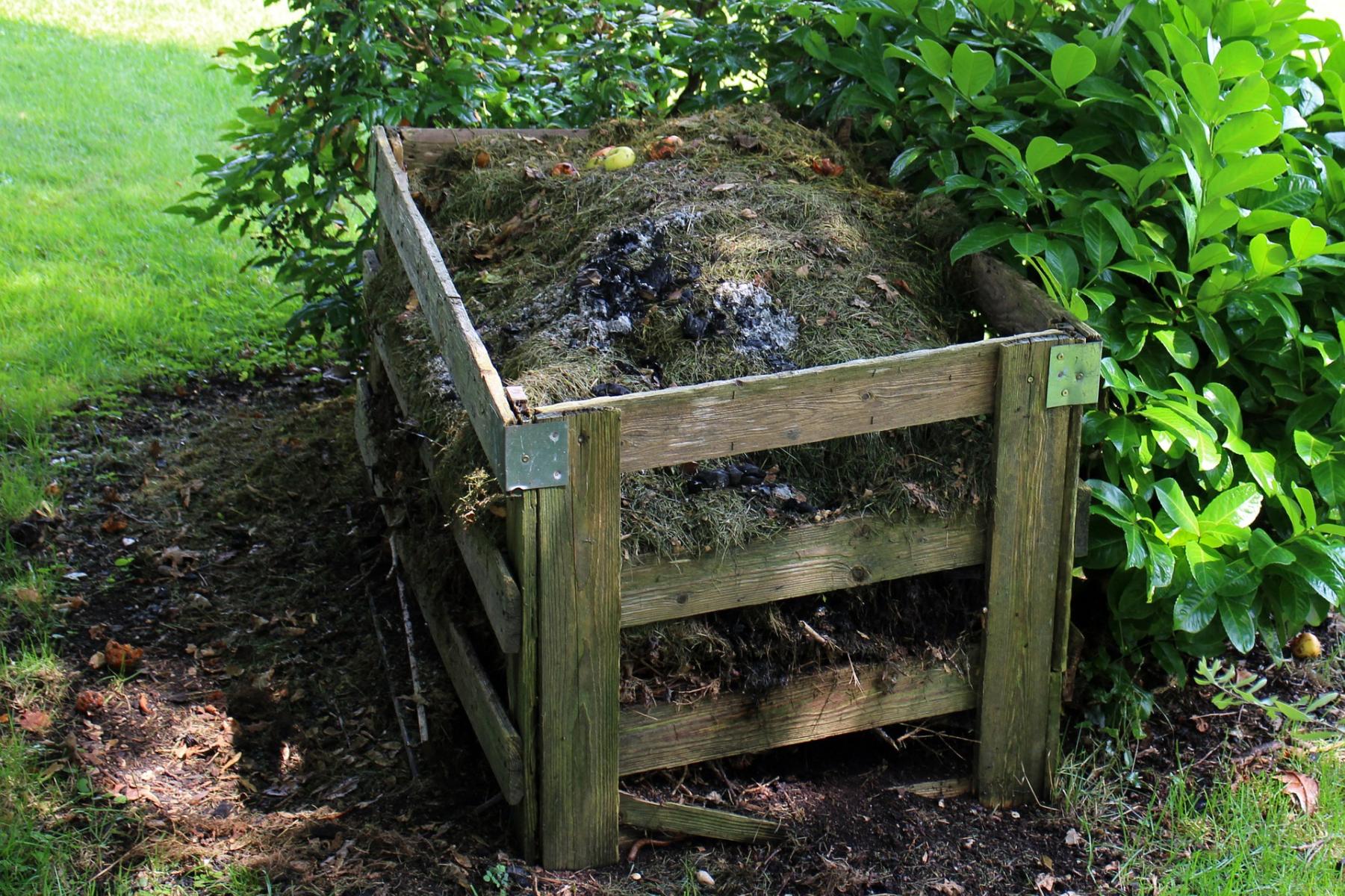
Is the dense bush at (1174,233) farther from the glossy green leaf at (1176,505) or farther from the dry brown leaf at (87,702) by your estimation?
the dry brown leaf at (87,702)

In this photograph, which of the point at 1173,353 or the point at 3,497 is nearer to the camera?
the point at 1173,353

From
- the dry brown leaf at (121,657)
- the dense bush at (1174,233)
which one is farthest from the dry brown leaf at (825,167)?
the dry brown leaf at (121,657)

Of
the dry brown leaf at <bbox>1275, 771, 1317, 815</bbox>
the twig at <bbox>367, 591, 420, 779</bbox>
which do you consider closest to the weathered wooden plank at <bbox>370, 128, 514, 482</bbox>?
the twig at <bbox>367, 591, 420, 779</bbox>

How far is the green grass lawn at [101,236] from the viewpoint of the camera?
5.99m

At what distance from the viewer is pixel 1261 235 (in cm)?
313

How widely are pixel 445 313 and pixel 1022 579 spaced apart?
5.28 feet

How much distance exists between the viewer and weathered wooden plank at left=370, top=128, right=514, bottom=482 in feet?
8.70

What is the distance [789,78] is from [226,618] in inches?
109

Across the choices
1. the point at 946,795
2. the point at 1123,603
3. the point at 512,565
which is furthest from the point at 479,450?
the point at 1123,603

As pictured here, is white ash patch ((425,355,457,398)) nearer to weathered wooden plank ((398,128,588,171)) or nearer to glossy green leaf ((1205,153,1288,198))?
weathered wooden plank ((398,128,588,171))

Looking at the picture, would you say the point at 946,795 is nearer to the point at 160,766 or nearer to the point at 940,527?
the point at 940,527

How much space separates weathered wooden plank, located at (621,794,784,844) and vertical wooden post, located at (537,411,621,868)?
0.30 ft

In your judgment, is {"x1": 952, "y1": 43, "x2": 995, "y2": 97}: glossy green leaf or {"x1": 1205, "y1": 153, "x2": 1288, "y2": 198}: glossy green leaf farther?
{"x1": 952, "y1": 43, "x2": 995, "y2": 97}: glossy green leaf

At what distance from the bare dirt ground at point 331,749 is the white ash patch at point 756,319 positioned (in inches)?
44.0
